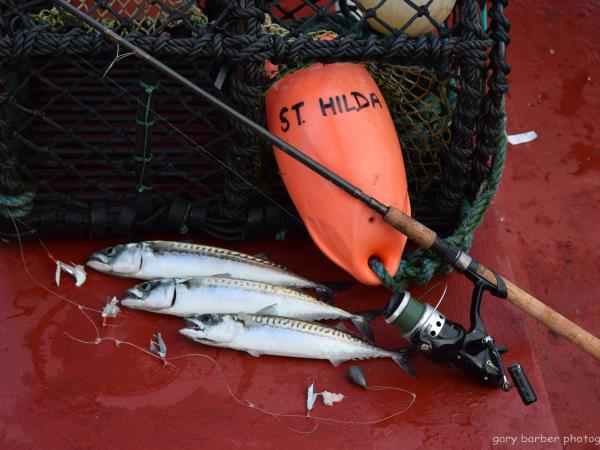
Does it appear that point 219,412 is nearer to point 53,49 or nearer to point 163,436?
point 163,436

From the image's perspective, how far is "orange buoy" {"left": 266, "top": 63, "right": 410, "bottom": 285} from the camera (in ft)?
9.87

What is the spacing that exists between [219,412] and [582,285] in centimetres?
217

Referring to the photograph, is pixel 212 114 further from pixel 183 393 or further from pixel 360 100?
pixel 183 393

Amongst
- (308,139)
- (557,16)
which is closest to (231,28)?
(308,139)

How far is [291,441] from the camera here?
2.86m

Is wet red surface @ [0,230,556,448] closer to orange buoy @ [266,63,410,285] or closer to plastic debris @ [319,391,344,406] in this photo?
plastic debris @ [319,391,344,406]

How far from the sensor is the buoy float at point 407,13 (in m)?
3.16

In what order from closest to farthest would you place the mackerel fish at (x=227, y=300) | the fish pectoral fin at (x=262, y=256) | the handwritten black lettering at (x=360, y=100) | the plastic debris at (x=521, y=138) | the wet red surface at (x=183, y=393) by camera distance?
the wet red surface at (x=183, y=393) → the handwritten black lettering at (x=360, y=100) → the mackerel fish at (x=227, y=300) → the fish pectoral fin at (x=262, y=256) → the plastic debris at (x=521, y=138)

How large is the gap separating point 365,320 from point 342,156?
30.6 inches

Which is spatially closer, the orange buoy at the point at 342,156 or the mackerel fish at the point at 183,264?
the orange buoy at the point at 342,156

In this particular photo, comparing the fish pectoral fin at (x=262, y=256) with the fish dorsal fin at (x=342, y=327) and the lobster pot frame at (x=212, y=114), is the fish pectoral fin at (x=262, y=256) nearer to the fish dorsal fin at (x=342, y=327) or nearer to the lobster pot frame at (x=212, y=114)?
the lobster pot frame at (x=212, y=114)

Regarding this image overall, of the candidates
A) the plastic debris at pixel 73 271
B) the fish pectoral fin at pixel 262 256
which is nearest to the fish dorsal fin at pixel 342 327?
the fish pectoral fin at pixel 262 256

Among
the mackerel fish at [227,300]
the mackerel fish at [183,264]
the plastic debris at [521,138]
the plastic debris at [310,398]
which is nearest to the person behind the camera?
the plastic debris at [310,398]

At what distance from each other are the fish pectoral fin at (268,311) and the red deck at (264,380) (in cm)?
20
